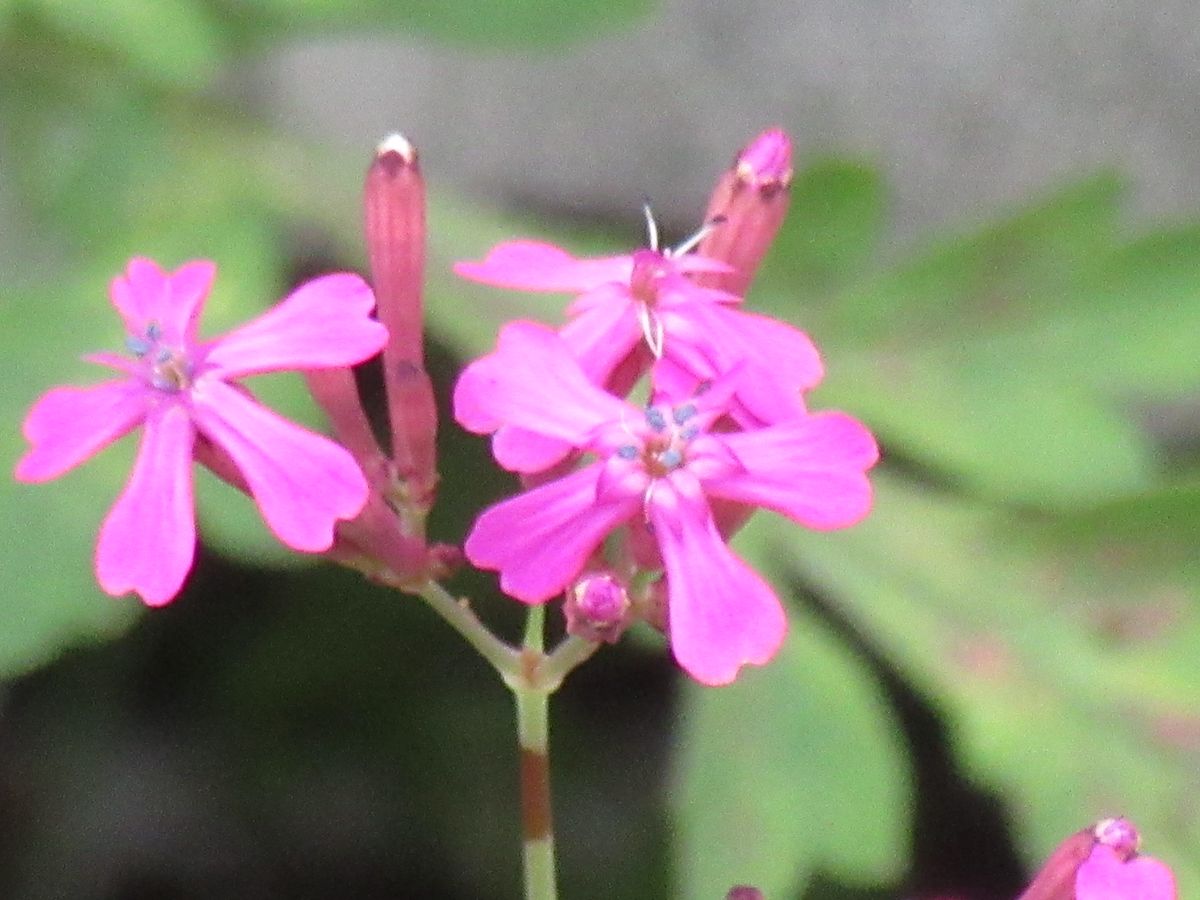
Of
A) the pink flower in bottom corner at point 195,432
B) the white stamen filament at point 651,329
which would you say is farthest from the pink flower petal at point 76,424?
the white stamen filament at point 651,329

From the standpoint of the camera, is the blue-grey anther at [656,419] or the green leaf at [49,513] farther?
the green leaf at [49,513]

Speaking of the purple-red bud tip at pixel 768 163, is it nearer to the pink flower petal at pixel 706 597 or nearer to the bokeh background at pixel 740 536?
the pink flower petal at pixel 706 597

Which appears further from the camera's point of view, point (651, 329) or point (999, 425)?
point (999, 425)

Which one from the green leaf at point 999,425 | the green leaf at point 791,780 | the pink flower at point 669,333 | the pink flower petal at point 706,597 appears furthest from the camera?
the green leaf at point 999,425

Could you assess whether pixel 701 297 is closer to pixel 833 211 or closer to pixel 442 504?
pixel 833 211

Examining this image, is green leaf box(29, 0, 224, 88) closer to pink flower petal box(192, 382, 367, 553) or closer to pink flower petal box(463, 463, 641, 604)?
pink flower petal box(192, 382, 367, 553)

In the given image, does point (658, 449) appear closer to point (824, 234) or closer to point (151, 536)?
point (151, 536)

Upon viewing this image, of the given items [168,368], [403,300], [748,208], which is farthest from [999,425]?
[168,368]
